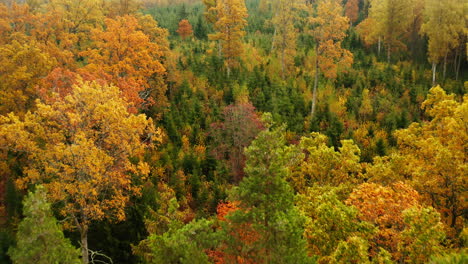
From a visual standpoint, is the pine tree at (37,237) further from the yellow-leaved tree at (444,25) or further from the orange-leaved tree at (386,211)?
the yellow-leaved tree at (444,25)

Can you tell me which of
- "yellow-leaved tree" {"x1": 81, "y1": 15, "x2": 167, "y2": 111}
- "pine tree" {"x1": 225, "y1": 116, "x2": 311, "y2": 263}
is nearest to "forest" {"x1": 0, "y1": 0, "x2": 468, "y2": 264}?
"pine tree" {"x1": 225, "y1": 116, "x2": 311, "y2": 263}

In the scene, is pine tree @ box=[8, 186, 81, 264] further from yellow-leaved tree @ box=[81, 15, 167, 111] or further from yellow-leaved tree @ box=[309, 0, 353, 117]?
yellow-leaved tree @ box=[309, 0, 353, 117]

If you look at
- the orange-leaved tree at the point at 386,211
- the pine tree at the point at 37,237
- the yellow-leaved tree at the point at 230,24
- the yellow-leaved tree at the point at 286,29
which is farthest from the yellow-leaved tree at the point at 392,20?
the pine tree at the point at 37,237

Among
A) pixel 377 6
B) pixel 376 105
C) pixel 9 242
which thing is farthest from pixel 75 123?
pixel 377 6

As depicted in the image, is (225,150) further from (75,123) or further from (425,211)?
(425,211)

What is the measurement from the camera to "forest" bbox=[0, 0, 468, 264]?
10.1 m

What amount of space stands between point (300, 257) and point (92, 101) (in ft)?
37.1

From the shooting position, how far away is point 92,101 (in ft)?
48.1

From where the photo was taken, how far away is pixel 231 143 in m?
23.8

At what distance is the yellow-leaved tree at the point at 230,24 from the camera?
33.3 meters

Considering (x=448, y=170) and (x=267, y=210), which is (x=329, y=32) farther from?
(x=267, y=210)

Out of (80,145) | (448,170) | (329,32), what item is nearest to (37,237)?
(80,145)

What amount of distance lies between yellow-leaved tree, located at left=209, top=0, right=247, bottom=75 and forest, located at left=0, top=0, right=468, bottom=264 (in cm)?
20

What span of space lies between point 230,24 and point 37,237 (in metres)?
29.1
